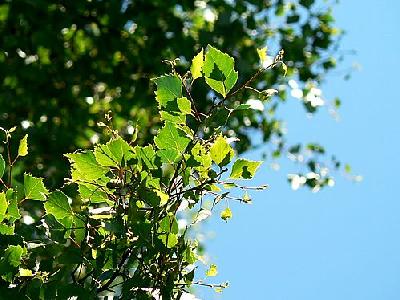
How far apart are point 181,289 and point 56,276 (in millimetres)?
133

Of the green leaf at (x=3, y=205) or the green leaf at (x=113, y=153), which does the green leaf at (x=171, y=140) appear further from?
the green leaf at (x=3, y=205)

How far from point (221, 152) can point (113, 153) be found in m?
0.11

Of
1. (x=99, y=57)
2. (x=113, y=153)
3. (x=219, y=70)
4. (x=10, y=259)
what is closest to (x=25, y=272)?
(x=10, y=259)

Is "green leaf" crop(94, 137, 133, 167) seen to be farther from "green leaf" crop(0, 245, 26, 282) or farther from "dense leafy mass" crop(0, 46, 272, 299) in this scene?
Answer: "green leaf" crop(0, 245, 26, 282)

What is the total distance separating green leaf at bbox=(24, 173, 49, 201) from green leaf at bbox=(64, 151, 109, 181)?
0.05m

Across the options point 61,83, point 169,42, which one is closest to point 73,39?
point 61,83

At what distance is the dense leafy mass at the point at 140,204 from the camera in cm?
62

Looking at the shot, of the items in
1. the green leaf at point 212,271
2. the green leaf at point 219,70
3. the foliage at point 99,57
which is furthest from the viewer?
the foliage at point 99,57

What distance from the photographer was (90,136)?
92.9 inches

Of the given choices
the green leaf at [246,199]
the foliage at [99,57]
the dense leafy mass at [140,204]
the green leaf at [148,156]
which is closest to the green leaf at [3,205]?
the dense leafy mass at [140,204]

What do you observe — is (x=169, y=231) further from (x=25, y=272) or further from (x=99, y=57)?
(x=99, y=57)

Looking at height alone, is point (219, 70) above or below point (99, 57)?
below

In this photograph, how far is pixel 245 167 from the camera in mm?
651

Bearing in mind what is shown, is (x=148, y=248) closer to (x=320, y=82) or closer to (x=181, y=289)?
(x=181, y=289)
